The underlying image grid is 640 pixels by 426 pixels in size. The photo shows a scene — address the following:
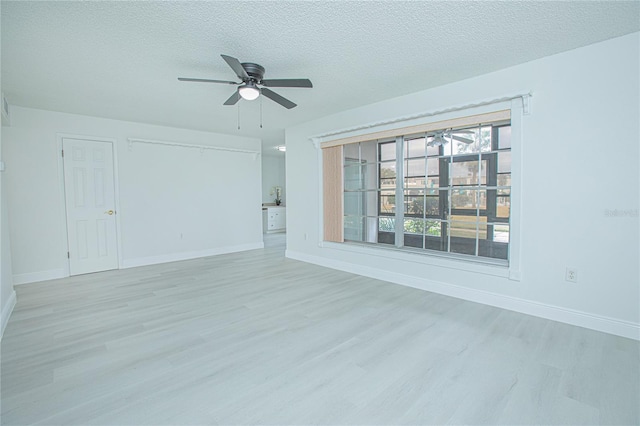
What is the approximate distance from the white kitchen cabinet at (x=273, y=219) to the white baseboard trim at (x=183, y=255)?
7.25 ft

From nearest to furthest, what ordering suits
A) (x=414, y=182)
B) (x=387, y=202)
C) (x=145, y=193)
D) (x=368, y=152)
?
(x=414, y=182) → (x=387, y=202) → (x=368, y=152) → (x=145, y=193)

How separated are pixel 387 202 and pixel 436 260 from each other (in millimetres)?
1145

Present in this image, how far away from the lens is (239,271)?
4730mm

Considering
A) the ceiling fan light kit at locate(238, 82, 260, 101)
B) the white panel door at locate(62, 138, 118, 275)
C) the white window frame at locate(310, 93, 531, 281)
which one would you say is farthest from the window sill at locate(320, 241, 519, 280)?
the white panel door at locate(62, 138, 118, 275)

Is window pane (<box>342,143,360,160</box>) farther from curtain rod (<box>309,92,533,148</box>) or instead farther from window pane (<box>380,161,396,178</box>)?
window pane (<box>380,161,396,178</box>)

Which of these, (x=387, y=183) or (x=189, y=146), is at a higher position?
(x=189, y=146)

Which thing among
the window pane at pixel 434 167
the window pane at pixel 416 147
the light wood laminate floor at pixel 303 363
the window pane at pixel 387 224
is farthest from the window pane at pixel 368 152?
the light wood laminate floor at pixel 303 363

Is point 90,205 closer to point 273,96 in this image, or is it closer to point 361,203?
point 273,96

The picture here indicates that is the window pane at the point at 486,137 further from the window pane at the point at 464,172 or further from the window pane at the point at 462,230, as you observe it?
the window pane at the point at 462,230

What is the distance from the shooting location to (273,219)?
30.0 ft

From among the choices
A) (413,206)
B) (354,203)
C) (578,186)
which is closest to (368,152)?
(354,203)

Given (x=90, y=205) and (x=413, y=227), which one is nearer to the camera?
(x=413, y=227)

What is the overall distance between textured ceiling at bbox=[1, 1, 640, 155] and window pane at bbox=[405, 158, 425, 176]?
105 cm

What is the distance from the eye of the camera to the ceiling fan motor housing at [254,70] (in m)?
2.80
